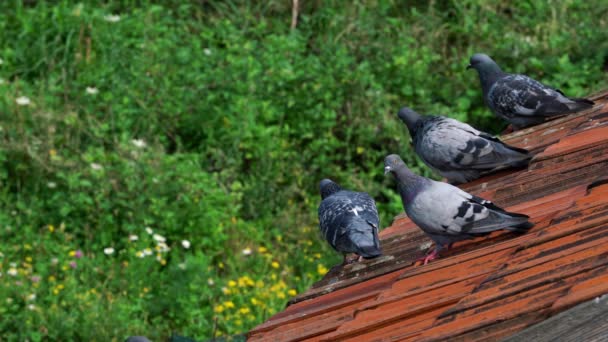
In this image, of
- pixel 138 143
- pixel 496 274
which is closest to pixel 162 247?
pixel 138 143

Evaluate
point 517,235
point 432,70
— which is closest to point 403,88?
point 432,70

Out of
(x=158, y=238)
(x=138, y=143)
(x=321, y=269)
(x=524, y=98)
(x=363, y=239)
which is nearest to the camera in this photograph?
(x=363, y=239)

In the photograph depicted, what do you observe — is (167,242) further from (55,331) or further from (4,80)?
(4,80)

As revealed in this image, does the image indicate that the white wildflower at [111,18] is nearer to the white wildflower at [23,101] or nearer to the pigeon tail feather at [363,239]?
the white wildflower at [23,101]

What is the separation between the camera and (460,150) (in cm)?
421

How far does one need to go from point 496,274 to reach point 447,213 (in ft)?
2.44

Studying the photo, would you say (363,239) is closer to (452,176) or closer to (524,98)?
(452,176)

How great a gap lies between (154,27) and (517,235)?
713cm

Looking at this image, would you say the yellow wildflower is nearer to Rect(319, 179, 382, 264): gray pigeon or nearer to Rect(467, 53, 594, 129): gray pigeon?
Rect(467, 53, 594, 129): gray pigeon

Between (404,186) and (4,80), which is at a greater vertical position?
(404,186)

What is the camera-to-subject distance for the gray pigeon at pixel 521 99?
450 centimetres

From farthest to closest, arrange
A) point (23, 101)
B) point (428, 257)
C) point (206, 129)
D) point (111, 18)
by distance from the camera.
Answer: point (111, 18), point (206, 129), point (23, 101), point (428, 257)

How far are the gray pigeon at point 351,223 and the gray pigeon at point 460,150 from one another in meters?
0.33

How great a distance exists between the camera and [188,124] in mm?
8750
